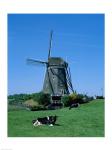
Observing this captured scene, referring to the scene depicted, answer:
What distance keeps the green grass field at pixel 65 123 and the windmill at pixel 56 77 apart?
31 cm

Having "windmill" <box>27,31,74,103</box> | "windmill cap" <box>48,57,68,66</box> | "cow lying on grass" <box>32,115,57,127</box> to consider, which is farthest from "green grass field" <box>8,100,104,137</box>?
"windmill cap" <box>48,57,68,66</box>

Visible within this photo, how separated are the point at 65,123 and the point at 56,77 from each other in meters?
1.44

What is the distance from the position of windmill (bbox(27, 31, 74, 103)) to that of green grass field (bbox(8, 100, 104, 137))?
31 centimetres

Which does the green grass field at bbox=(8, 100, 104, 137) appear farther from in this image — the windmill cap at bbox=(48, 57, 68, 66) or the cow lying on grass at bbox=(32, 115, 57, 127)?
the windmill cap at bbox=(48, 57, 68, 66)

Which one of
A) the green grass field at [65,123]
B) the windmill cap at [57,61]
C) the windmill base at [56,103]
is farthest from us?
the windmill cap at [57,61]

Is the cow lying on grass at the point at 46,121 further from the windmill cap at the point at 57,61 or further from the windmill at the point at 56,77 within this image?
the windmill cap at the point at 57,61

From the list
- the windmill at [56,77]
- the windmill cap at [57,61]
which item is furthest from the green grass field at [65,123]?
the windmill cap at [57,61]

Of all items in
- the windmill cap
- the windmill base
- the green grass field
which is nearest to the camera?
the green grass field

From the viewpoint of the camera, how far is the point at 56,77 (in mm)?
9922

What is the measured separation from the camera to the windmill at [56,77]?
28.9ft

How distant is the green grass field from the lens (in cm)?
847
